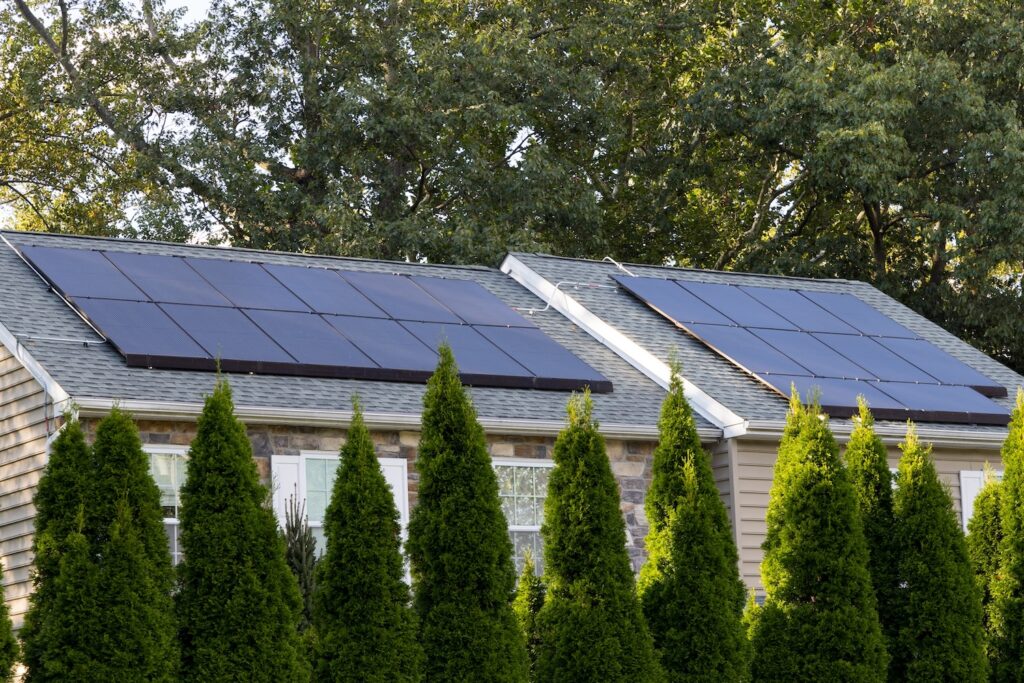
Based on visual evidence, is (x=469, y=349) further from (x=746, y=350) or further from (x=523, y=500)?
(x=746, y=350)

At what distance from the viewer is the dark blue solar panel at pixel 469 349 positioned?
14.0 m

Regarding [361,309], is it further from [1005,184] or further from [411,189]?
[1005,184]

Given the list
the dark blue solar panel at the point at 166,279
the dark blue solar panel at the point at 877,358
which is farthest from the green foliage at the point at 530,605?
the dark blue solar panel at the point at 877,358

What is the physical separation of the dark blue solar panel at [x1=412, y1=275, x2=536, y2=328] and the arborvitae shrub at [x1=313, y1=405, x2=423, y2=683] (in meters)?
5.96

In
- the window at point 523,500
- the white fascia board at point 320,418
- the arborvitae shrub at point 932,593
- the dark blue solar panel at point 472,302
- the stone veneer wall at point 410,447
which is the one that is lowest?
the arborvitae shrub at point 932,593

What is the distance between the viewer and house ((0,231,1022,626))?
40.0 ft

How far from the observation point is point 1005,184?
24953mm

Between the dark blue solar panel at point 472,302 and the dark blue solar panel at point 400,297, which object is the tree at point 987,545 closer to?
the dark blue solar panel at point 472,302

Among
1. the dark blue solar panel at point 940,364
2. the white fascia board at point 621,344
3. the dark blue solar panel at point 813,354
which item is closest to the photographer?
the white fascia board at point 621,344

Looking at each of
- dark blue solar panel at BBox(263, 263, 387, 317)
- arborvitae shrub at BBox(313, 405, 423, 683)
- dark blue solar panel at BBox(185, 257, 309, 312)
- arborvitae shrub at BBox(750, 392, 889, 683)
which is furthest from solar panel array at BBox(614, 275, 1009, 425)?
arborvitae shrub at BBox(313, 405, 423, 683)

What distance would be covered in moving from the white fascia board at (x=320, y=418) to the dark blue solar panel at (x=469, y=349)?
846mm

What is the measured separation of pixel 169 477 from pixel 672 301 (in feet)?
23.8

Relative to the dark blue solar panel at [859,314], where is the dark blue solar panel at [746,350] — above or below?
below

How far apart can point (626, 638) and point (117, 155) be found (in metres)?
21.6
